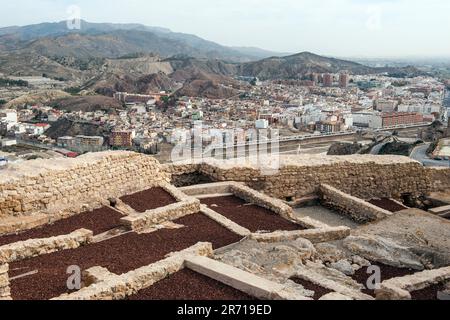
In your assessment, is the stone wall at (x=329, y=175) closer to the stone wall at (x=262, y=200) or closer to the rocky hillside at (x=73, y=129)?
the stone wall at (x=262, y=200)

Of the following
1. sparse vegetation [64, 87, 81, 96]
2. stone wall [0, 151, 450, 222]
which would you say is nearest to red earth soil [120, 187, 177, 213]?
stone wall [0, 151, 450, 222]

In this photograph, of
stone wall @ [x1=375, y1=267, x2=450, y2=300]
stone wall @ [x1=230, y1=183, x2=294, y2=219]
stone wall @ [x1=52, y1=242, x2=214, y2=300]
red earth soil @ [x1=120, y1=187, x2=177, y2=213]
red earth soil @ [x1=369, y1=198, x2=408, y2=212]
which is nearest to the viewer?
stone wall @ [x1=52, y1=242, x2=214, y2=300]

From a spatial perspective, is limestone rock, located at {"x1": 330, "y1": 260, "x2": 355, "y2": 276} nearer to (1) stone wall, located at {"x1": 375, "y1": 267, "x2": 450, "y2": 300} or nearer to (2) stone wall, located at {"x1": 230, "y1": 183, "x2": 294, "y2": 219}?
(1) stone wall, located at {"x1": 375, "y1": 267, "x2": 450, "y2": 300}

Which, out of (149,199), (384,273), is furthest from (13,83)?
(384,273)

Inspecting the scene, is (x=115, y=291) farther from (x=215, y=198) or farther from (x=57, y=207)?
(x=215, y=198)

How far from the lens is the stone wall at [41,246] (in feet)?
23.1

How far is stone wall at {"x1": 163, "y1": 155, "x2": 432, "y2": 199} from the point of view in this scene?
40.7ft

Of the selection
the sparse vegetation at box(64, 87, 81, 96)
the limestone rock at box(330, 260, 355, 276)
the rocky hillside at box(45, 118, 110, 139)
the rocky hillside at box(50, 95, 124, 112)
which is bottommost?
the rocky hillside at box(45, 118, 110, 139)

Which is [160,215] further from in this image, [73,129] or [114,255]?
[73,129]

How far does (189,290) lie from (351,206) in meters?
6.53

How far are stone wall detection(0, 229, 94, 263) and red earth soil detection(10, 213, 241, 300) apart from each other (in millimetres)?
110

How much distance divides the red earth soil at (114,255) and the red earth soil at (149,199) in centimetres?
99

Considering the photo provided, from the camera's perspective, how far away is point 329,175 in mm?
12820

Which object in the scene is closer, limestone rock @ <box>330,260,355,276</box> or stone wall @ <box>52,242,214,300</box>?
stone wall @ <box>52,242,214,300</box>
